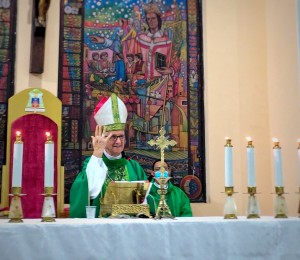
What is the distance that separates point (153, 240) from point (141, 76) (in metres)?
3.21

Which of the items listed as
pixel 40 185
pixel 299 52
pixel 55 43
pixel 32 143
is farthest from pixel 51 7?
pixel 299 52

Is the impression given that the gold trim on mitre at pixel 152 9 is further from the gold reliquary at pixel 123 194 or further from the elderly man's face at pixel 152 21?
the gold reliquary at pixel 123 194

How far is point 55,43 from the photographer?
584 cm

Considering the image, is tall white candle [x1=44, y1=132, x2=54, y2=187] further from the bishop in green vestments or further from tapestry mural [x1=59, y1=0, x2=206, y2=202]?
tapestry mural [x1=59, y1=0, x2=206, y2=202]

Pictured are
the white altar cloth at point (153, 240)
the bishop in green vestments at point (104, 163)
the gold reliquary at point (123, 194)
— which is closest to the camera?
the white altar cloth at point (153, 240)

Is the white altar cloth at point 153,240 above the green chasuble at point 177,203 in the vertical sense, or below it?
below

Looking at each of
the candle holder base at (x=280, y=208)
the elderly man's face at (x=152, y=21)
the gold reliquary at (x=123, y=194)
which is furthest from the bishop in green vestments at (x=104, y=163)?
the candle holder base at (x=280, y=208)

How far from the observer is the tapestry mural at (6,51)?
558cm

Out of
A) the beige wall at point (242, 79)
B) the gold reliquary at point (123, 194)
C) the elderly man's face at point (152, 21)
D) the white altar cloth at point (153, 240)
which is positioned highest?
the elderly man's face at point (152, 21)

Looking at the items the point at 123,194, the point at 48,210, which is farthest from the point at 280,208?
the point at 48,210

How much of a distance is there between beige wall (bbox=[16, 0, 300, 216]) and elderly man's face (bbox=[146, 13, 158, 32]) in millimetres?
603

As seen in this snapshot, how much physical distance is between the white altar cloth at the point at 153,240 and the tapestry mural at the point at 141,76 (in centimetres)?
266

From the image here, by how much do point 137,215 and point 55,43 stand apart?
2.63m

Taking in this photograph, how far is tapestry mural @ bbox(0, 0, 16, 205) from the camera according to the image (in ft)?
18.3
